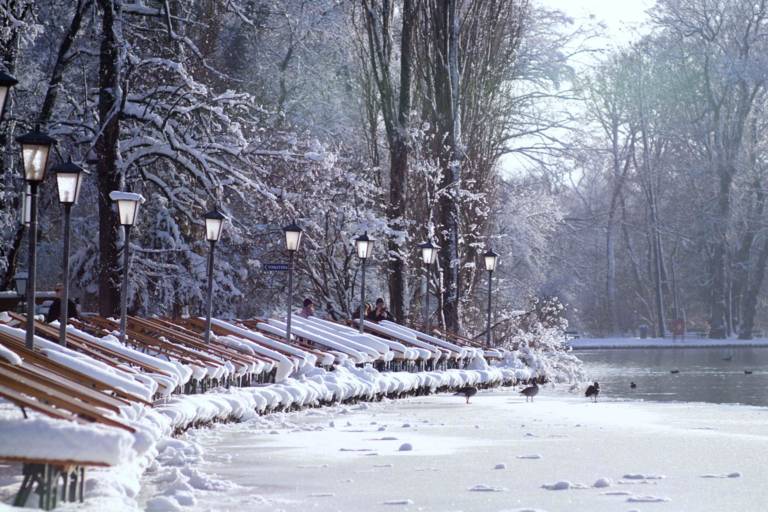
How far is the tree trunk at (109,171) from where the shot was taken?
76.7 ft

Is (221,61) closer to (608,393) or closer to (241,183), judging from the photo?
(241,183)

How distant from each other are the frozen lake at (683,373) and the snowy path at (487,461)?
6164 millimetres

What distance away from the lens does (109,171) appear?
77.1 feet

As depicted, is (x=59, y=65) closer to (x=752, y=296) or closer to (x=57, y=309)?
(x=57, y=309)

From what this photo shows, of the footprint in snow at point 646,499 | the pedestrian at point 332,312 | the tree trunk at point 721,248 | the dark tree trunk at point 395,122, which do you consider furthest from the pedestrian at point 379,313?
the tree trunk at point 721,248

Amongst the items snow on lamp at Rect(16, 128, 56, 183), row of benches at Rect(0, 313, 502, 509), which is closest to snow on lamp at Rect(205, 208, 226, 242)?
row of benches at Rect(0, 313, 502, 509)

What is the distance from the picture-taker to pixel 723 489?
945 cm

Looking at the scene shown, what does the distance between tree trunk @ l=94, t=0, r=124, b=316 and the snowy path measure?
674cm

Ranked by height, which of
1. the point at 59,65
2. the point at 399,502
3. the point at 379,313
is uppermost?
the point at 59,65

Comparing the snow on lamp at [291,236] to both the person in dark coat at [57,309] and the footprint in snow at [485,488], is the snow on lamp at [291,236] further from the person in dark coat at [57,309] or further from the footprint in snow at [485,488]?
the footprint in snow at [485,488]

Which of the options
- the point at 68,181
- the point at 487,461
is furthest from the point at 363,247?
the point at 487,461

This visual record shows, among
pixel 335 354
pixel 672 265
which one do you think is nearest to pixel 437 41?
pixel 335 354

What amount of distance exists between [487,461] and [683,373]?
22.4 m

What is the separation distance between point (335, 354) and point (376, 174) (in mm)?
13036
